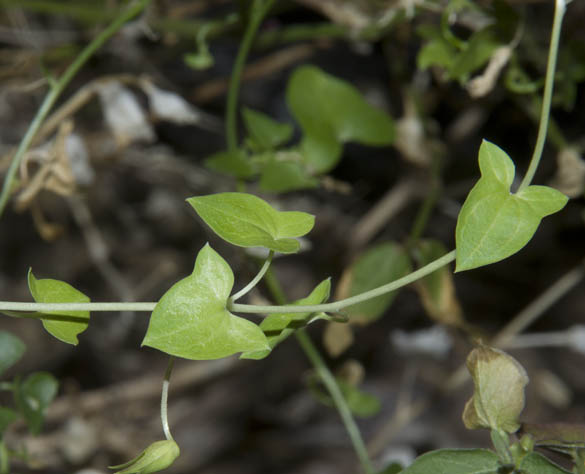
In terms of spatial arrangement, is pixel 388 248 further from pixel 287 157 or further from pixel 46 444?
pixel 46 444

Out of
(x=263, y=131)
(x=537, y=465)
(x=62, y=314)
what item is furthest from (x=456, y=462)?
(x=263, y=131)

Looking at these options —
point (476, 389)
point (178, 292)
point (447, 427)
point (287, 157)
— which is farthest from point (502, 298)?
point (178, 292)

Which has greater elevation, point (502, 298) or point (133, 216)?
point (133, 216)

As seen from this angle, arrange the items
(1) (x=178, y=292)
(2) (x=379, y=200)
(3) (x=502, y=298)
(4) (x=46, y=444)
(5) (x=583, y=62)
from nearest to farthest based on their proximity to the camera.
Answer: (1) (x=178, y=292)
(5) (x=583, y=62)
(4) (x=46, y=444)
(2) (x=379, y=200)
(3) (x=502, y=298)

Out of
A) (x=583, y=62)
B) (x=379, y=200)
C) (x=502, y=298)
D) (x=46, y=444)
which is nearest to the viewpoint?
(x=583, y=62)

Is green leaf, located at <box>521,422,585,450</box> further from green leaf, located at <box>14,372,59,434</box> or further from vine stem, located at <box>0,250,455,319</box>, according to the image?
green leaf, located at <box>14,372,59,434</box>

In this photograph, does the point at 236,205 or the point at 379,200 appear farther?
the point at 379,200

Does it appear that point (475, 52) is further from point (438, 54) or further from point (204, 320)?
point (204, 320)
